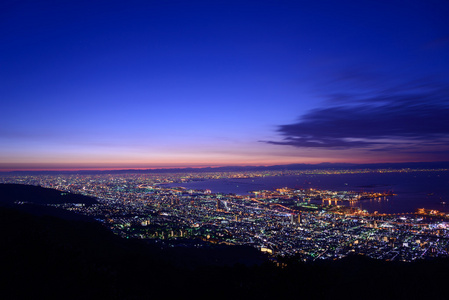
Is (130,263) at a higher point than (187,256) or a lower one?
higher

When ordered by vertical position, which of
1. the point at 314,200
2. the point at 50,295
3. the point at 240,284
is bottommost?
the point at 314,200

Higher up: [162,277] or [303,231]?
[162,277]

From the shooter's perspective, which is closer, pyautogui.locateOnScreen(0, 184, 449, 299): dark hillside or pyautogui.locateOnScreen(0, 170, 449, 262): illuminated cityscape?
pyautogui.locateOnScreen(0, 184, 449, 299): dark hillside

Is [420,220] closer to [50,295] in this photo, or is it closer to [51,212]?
[50,295]

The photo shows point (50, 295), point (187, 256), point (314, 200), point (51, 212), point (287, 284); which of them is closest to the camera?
point (50, 295)

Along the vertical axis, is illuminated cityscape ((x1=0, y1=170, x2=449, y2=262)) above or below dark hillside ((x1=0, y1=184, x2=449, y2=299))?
below

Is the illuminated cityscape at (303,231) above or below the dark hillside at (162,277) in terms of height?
below

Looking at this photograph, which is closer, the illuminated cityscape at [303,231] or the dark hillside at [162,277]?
the dark hillside at [162,277]

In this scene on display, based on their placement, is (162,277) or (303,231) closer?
(162,277)

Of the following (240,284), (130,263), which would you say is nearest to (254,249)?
(130,263)

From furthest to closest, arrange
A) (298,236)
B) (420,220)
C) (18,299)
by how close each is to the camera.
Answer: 1. (420,220)
2. (298,236)
3. (18,299)

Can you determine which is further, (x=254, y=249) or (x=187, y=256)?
(x=254, y=249)
